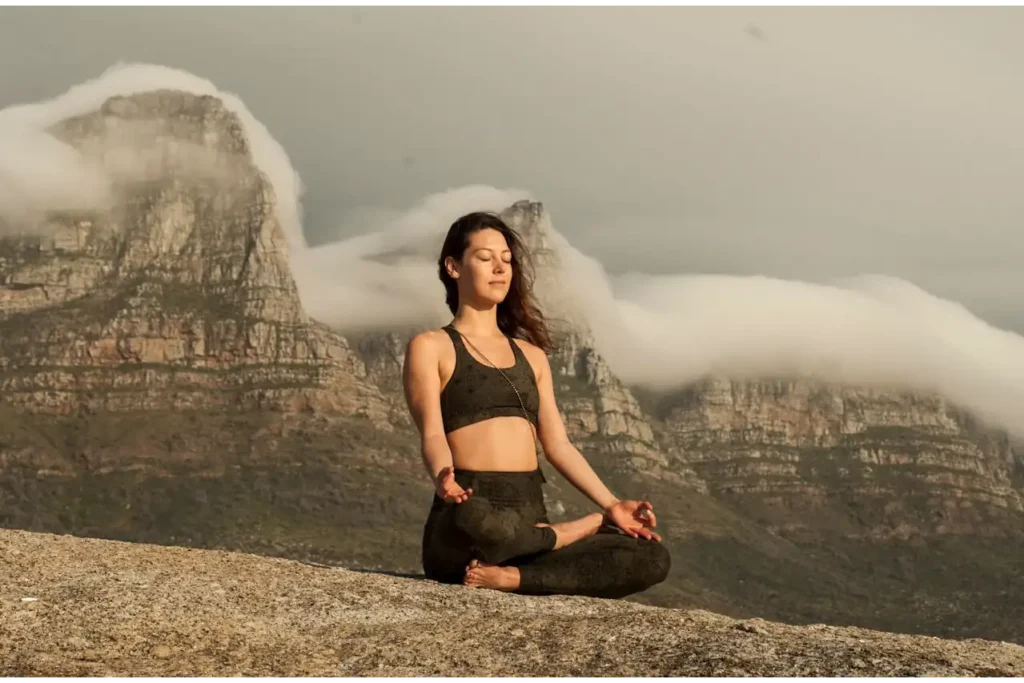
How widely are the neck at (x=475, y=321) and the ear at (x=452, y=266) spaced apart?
0.35 metres

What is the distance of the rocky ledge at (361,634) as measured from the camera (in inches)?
340

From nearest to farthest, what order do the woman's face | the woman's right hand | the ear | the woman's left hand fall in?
the woman's right hand → the woman's left hand → the woman's face → the ear

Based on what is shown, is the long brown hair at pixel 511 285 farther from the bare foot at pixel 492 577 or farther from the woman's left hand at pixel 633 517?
the bare foot at pixel 492 577

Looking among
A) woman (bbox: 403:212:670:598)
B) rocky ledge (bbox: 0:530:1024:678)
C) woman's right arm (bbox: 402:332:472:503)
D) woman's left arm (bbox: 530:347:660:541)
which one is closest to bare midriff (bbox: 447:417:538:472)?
woman (bbox: 403:212:670:598)

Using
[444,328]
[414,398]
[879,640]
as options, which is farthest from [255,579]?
[879,640]

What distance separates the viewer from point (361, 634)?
10.1 meters

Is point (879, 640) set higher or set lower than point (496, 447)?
lower

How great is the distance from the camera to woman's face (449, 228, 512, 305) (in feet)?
43.7

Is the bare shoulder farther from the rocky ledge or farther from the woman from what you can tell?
the rocky ledge

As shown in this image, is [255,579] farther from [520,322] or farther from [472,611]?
[520,322]

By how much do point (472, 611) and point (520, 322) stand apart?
3.96 metres

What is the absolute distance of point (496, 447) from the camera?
41.9 feet

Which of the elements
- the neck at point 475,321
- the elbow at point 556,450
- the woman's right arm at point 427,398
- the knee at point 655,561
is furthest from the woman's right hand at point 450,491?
the knee at point 655,561

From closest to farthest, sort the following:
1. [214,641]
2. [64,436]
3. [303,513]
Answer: [214,641]
[303,513]
[64,436]
